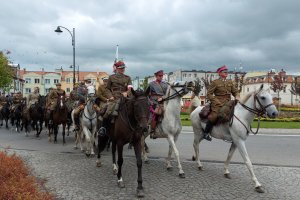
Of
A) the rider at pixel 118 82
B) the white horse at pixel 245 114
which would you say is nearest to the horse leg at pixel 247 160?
the white horse at pixel 245 114

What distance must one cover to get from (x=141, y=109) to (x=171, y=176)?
2477 millimetres

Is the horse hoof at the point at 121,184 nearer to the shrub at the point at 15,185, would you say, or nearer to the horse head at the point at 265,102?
the shrub at the point at 15,185

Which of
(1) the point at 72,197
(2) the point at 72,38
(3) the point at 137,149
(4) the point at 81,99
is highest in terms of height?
(2) the point at 72,38

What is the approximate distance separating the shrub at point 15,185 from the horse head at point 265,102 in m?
5.16

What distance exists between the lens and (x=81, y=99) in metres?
13.1

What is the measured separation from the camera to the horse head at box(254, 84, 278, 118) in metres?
7.71

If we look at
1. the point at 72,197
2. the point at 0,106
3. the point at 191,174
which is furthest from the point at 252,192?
the point at 0,106

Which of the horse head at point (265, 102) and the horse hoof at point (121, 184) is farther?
the horse head at point (265, 102)

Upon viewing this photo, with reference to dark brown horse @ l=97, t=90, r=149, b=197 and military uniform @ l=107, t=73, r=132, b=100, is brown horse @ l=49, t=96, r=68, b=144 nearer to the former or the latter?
military uniform @ l=107, t=73, r=132, b=100

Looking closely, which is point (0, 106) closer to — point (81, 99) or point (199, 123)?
point (81, 99)

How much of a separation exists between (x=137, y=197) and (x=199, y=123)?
12.0ft

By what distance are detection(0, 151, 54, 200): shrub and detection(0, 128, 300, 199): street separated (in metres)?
0.73

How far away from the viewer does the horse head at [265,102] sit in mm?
7711

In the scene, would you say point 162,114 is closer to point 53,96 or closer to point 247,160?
point 247,160
